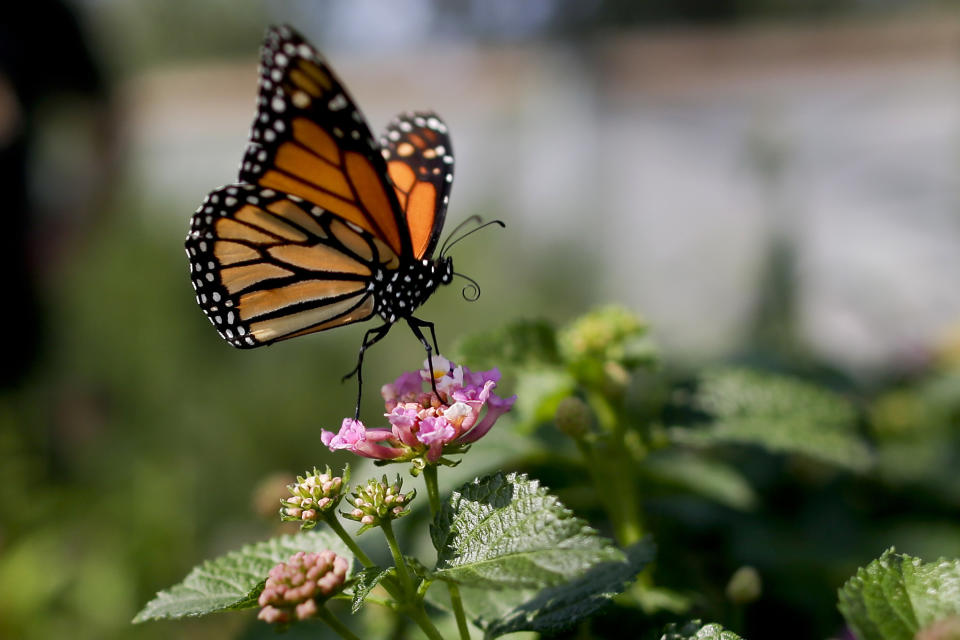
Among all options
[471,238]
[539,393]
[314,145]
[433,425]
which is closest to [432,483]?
[433,425]

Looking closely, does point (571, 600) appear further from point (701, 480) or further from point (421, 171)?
point (421, 171)

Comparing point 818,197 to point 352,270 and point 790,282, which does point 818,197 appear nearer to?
point 790,282

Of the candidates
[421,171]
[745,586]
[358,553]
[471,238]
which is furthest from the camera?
[471,238]

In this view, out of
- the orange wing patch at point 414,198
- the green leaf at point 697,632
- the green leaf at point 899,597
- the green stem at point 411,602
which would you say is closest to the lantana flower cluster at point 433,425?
the green stem at point 411,602

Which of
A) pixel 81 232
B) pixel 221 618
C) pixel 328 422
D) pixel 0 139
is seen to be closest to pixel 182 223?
pixel 81 232

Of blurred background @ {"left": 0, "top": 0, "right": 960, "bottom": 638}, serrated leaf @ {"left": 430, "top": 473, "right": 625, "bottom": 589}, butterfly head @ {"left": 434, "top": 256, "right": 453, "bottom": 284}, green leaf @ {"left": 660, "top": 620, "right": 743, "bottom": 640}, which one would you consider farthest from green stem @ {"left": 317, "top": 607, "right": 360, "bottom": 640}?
blurred background @ {"left": 0, "top": 0, "right": 960, "bottom": 638}

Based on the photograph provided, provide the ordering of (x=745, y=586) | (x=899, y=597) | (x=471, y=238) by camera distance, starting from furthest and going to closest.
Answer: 1. (x=471, y=238)
2. (x=745, y=586)
3. (x=899, y=597)
